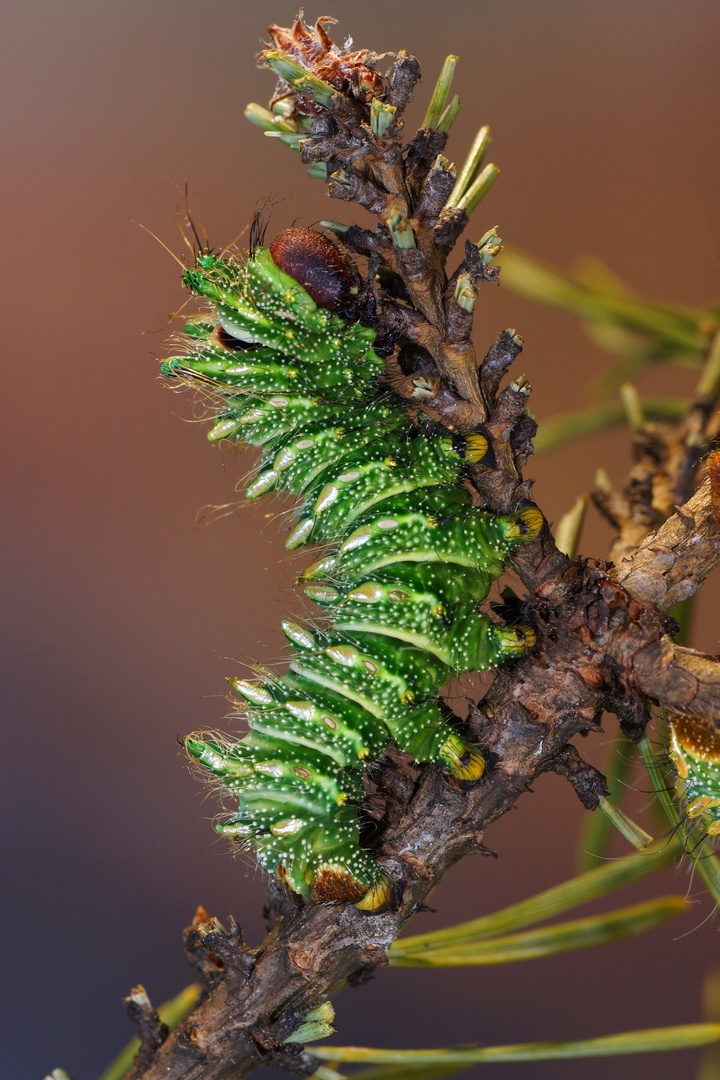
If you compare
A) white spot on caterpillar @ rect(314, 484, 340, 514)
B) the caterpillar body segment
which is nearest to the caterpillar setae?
white spot on caterpillar @ rect(314, 484, 340, 514)

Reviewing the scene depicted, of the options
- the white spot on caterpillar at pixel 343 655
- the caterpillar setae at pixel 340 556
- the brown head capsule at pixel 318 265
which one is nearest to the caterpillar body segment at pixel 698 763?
the caterpillar setae at pixel 340 556

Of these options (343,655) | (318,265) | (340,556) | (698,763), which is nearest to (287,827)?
(343,655)

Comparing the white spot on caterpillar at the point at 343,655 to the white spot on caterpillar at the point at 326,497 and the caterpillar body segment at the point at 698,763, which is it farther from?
the caterpillar body segment at the point at 698,763

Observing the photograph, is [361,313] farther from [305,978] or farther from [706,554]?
[305,978]

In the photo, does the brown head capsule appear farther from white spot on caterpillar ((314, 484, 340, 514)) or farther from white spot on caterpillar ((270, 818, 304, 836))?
white spot on caterpillar ((270, 818, 304, 836))

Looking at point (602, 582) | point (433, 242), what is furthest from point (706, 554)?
point (433, 242)

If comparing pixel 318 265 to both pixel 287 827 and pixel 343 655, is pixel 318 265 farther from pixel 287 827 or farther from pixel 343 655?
pixel 287 827

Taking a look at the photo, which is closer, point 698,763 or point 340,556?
point 698,763
